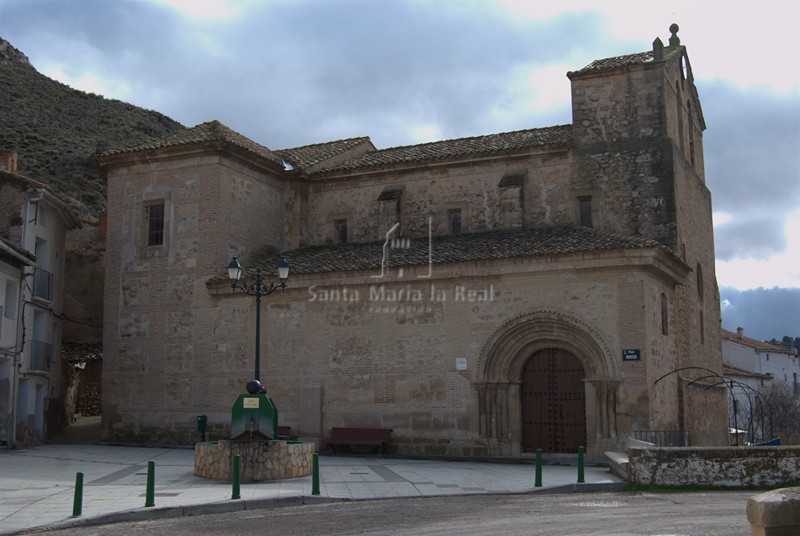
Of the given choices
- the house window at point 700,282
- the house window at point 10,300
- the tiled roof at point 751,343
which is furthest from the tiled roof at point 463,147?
the tiled roof at point 751,343

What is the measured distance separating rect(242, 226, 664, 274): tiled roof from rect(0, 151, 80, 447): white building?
6.31 metres

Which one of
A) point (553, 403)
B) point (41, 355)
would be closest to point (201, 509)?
point (553, 403)

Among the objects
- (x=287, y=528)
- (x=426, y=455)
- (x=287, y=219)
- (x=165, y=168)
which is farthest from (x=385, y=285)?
(x=287, y=528)

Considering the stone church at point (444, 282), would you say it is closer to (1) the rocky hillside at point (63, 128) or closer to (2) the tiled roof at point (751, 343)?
(1) the rocky hillside at point (63, 128)

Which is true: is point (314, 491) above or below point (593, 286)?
below

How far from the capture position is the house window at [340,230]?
1070 inches

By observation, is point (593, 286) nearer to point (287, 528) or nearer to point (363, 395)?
point (363, 395)

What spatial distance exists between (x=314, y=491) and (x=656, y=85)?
1529 cm

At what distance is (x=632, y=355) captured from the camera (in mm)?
19641

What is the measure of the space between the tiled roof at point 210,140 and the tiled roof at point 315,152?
591mm

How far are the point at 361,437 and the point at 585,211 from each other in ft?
28.6

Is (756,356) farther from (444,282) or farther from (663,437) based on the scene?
(444,282)

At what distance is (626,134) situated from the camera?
23688 mm

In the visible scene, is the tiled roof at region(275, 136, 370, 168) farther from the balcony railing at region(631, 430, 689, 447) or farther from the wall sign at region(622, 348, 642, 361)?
the balcony railing at region(631, 430, 689, 447)
